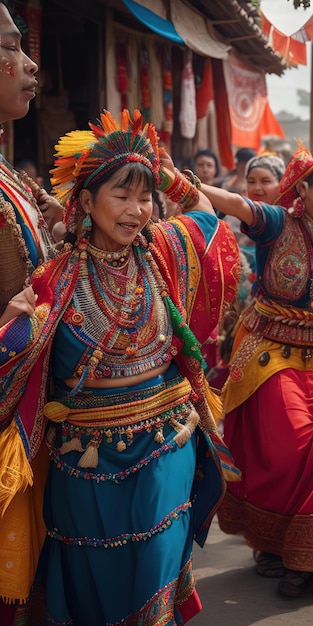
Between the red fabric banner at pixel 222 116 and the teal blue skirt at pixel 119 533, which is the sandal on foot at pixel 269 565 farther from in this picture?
the red fabric banner at pixel 222 116

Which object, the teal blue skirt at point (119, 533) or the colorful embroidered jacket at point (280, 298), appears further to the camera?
the colorful embroidered jacket at point (280, 298)

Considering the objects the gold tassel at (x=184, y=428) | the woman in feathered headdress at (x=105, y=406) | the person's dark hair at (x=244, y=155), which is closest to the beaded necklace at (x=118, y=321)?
the woman in feathered headdress at (x=105, y=406)

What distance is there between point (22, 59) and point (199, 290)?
1079mm

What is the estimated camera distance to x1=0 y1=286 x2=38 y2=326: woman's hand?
292 cm

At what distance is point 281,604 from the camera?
412 cm

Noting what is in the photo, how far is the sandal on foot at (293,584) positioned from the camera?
13.7 feet

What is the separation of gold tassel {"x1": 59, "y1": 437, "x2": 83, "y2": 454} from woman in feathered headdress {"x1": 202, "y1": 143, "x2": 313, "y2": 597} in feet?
4.70

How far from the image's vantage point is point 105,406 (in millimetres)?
3141

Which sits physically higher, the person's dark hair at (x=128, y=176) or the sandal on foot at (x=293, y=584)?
the person's dark hair at (x=128, y=176)

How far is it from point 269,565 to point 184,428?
1565 millimetres

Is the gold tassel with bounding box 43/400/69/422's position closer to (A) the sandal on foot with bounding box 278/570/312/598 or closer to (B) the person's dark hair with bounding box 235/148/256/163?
(A) the sandal on foot with bounding box 278/570/312/598

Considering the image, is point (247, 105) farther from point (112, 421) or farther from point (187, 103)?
point (112, 421)

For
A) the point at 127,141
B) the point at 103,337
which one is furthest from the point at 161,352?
the point at 127,141

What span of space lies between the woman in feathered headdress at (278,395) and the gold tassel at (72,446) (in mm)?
1434
